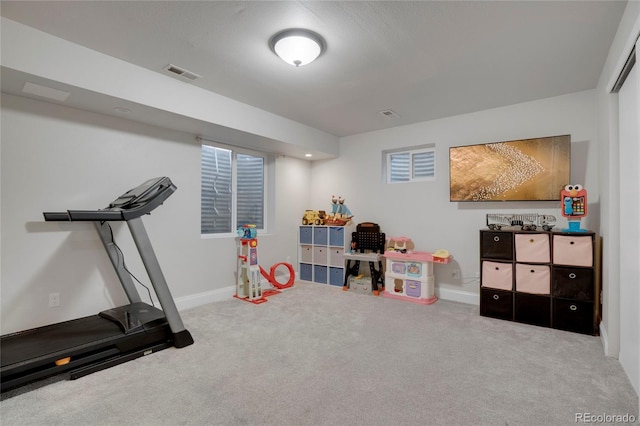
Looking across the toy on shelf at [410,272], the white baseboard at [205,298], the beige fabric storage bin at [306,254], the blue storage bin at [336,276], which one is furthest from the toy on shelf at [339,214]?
the white baseboard at [205,298]

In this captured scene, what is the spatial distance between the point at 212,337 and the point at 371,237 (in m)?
2.65

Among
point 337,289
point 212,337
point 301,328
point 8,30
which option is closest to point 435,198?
point 337,289

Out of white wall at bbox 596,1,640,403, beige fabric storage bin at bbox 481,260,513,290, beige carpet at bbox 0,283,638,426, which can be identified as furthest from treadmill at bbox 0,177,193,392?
white wall at bbox 596,1,640,403

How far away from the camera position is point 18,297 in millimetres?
2602

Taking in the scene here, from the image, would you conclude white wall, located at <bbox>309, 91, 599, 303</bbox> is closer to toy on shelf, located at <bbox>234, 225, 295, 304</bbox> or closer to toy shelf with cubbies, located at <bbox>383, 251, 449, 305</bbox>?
toy shelf with cubbies, located at <bbox>383, 251, 449, 305</bbox>

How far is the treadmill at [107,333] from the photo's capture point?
6.66ft

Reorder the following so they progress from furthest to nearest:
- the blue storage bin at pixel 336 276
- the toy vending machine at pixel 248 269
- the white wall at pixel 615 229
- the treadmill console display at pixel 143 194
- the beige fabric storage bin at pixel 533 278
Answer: the blue storage bin at pixel 336 276, the toy vending machine at pixel 248 269, the beige fabric storage bin at pixel 533 278, the treadmill console display at pixel 143 194, the white wall at pixel 615 229

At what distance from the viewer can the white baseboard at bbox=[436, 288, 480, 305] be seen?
3.92 m

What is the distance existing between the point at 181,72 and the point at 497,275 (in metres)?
3.83

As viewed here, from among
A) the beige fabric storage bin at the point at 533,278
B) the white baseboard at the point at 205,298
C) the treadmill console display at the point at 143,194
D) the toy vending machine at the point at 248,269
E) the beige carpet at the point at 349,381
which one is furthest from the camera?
the toy vending machine at the point at 248,269

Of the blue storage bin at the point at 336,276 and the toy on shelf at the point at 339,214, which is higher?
the toy on shelf at the point at 339,214

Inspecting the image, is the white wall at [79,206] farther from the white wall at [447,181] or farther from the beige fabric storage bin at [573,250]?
the beige fabric storage bin at [573,250]

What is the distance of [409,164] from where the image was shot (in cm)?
469

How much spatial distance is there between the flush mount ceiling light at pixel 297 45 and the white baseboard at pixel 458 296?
335 cm
